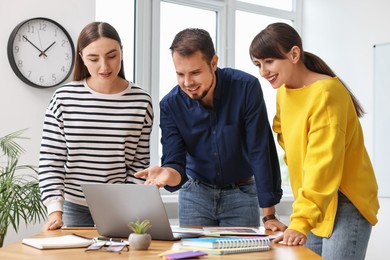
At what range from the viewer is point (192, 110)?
98.4 inches

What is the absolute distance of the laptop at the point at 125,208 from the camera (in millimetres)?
1923

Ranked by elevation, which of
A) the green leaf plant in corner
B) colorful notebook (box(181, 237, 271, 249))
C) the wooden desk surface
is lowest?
the wooden desk surface

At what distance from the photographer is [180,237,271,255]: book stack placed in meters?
1.79

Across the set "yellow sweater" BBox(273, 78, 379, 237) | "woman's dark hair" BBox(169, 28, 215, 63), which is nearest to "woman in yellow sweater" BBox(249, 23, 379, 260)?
"yellow sweater" BBox(273, 78, 379, 237)

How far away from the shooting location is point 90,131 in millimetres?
2340

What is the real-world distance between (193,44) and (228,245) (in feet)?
2.57

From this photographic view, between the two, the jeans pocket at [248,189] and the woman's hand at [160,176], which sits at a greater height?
the woman's hand at [160,176]

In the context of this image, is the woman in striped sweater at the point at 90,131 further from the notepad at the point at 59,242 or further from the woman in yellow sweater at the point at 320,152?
the woman in yellow sweater at the point at 320,152

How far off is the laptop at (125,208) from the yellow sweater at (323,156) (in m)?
0.40

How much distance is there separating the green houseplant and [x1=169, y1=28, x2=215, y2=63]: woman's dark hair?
1300 millimetres

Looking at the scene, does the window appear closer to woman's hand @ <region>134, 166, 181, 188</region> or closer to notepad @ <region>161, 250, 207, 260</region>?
woman's hand @ <region>134, 166, 181, 188</region>

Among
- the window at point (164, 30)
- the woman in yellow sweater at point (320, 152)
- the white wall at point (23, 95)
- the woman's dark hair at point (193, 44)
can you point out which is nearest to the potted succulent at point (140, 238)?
the woman in yellow sweater at point (320, 152)

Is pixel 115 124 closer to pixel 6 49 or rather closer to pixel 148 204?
pixel 148 204

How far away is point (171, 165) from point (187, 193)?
16 cm
